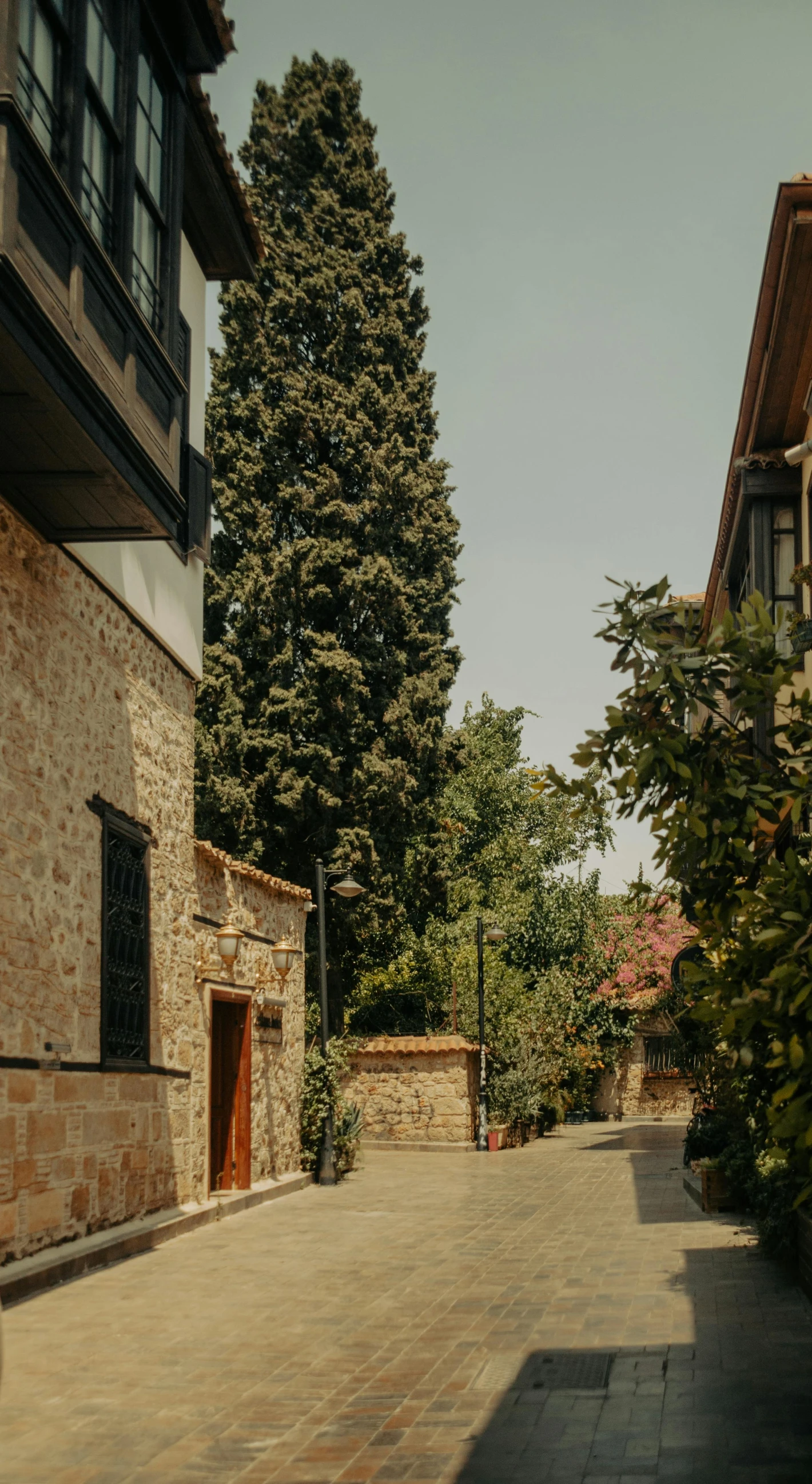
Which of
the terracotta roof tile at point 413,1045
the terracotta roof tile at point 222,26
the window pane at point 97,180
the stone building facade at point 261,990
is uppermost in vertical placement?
the terracotta roof tile at point 222,26

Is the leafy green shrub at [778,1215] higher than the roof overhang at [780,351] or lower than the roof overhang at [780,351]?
lower

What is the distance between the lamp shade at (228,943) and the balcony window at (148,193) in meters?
6.35

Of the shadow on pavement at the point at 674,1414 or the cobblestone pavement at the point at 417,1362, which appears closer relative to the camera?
the shadow on pavement at the point at 674,1414

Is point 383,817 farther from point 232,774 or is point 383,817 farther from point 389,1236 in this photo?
point 389,1236

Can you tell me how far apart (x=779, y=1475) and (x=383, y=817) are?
20.2 metres

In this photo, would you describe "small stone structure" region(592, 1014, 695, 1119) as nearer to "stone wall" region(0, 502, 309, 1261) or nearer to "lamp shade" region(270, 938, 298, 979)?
"lamp shade" region(270, 938, 298, 979)

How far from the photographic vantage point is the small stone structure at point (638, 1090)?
38.7 meters

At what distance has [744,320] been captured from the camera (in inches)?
479

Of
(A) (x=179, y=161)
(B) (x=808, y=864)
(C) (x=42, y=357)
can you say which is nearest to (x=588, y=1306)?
(B) (x=808, y=864)

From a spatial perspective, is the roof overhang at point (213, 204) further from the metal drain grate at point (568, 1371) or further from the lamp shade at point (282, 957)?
the metal drain grate at point (568, 1371)

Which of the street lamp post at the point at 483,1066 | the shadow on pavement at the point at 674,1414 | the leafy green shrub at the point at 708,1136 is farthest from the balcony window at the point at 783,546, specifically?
the street lamp post at the point at 483,1066

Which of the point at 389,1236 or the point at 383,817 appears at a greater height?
the point at 383,817

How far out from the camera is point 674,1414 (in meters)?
6.29

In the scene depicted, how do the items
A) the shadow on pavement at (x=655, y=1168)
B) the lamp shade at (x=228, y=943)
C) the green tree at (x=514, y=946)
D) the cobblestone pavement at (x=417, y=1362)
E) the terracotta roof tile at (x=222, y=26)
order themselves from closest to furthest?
the cobblestone pavement at (x=417, y=1362)
the terracotta roof tile at (x=222, y=26)
the lamp shade at (x=228, y=943)
the shadow on pavement at (x=655, y=1168)
the green tree at (x=514, y=946)
